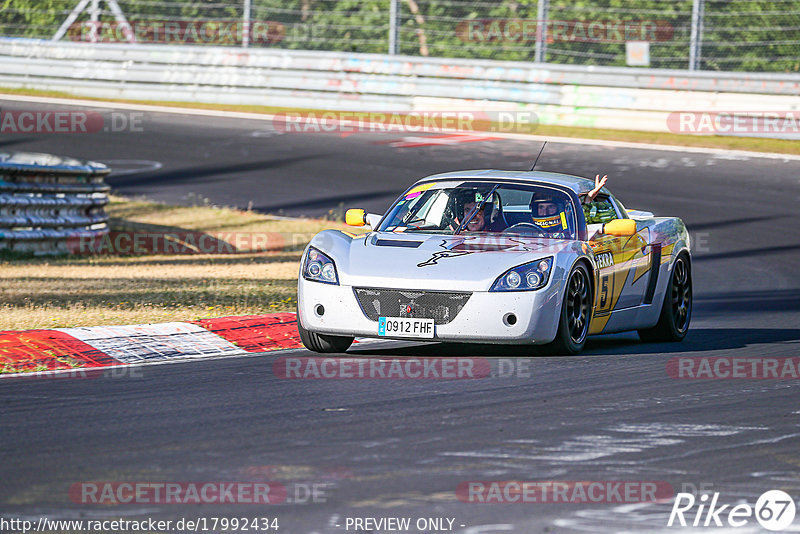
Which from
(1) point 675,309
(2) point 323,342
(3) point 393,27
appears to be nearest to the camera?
(2) point 323,342

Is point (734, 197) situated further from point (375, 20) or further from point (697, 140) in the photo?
point (375, 20)

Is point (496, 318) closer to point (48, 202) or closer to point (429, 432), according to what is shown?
point (429, 432)

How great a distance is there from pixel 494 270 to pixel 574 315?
75 centimetres

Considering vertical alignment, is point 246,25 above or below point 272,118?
above

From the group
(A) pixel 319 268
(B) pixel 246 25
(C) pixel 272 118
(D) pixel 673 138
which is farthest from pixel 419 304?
(B) pixel 246 25

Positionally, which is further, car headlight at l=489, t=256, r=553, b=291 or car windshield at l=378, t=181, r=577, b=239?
car windshield at l=378, t=181, r=577, b=239

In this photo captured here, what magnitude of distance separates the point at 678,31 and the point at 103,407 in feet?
65.5

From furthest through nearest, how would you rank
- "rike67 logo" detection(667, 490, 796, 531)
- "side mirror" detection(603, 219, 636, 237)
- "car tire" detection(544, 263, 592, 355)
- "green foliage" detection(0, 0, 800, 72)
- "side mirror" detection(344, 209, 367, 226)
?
"green foliage" detection(0, 0, 800, 72), "side mirror" detection(344, 209, 367, 226), "side mirror" detection(603, 219, 636, 237), "car tire" detection(544, 263, 592, 355), "rike67 logo" detection(667, 490, 796, 531)

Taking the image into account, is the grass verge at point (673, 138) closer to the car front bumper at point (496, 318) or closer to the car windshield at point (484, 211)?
the car windshield at point (484, 211)

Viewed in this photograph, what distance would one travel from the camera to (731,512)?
4.96 meters

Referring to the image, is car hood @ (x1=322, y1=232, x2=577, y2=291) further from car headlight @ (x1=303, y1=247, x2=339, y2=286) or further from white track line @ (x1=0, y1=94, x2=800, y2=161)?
white track line @ (x1=0, y1=94, x2=800, y2=161)

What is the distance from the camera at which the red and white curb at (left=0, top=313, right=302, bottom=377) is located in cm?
845

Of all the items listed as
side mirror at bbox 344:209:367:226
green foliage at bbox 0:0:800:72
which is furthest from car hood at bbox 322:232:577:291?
green foliage at bbox 0:0:800:72

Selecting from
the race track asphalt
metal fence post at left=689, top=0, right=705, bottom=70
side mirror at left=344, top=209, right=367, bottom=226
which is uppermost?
metal fence post at left=689, top=0, right=705, bottom=70
